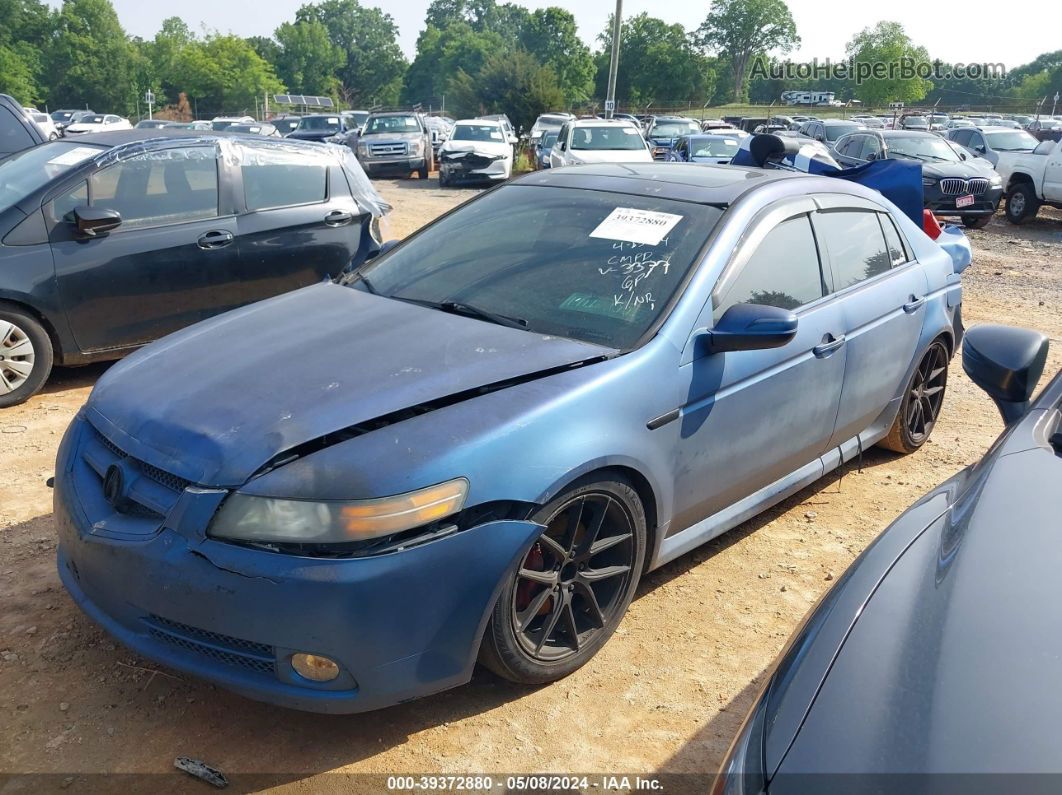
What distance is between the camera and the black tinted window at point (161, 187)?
5.64m

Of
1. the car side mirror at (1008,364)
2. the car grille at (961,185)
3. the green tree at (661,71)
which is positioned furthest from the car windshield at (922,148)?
the green tree at (661,71)

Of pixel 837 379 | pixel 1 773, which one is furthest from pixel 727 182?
pixel 1 773

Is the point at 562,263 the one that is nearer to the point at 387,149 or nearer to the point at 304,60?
the point at 387,149

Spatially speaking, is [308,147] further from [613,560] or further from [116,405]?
[613,560]

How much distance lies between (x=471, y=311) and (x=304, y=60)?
114809mm

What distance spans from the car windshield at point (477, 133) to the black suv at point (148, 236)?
16.3 m

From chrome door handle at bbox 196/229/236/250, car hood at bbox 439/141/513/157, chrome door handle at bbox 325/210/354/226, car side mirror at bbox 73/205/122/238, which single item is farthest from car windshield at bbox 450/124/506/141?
car side mirror at bbox 73/205/122/238

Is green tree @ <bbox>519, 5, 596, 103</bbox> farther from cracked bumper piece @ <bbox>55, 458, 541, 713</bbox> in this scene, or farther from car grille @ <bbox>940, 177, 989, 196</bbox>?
cracked bumper piece @ <bbox>55, 458, 541, 713</bbox>

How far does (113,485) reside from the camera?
2658mm

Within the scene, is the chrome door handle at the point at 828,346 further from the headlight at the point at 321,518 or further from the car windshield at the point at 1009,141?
the car windshield at the point at 1009,141

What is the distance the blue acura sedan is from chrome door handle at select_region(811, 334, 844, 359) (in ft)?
0.04

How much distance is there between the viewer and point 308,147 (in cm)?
666

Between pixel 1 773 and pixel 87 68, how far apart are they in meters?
85.6

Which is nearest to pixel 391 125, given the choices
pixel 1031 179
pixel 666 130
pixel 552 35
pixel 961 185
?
pixel 666 130
